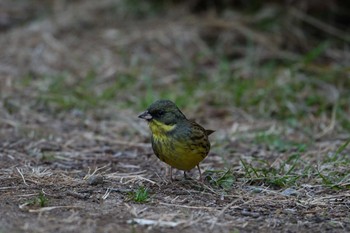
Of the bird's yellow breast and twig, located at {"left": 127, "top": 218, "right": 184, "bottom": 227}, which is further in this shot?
the bird's yellow breast

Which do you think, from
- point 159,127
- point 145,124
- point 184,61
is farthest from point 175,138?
point 184,61

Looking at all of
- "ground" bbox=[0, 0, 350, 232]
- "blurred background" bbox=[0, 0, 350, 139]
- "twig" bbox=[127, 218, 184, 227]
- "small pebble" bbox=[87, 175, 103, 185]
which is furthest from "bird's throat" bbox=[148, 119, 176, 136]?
"blurred background" bbox=[0, 0, 350, 139]

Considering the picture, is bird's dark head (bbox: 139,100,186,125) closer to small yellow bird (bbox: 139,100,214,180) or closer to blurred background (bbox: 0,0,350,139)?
small yellow bird (bbox: 139,100,214,180)

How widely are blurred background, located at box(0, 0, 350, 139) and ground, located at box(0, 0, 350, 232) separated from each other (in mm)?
24

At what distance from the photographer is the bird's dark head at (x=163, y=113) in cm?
539

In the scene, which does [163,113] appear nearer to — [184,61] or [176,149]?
[176,149]

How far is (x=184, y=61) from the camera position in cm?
991

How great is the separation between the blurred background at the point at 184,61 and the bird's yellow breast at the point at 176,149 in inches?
98.8

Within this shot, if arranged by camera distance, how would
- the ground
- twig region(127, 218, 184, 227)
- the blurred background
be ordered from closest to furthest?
twig region(127, 218, 184, 227), the ground, the blurred background

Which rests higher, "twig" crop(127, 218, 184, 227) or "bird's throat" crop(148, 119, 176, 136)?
"bird's throat" crop(148, 119, 176, 136)

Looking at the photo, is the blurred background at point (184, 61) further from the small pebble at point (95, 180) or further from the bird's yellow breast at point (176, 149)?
the bird's yellow breast at point (176, 149)

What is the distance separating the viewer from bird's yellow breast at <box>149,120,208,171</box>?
520 cm

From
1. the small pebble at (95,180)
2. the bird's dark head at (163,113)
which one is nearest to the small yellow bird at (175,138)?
the bird's dark head at (163,113)

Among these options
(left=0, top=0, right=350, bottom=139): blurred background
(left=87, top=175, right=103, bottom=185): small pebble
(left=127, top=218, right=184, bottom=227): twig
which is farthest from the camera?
(left=0, top=0, right=350, bottom=139): blurred background
